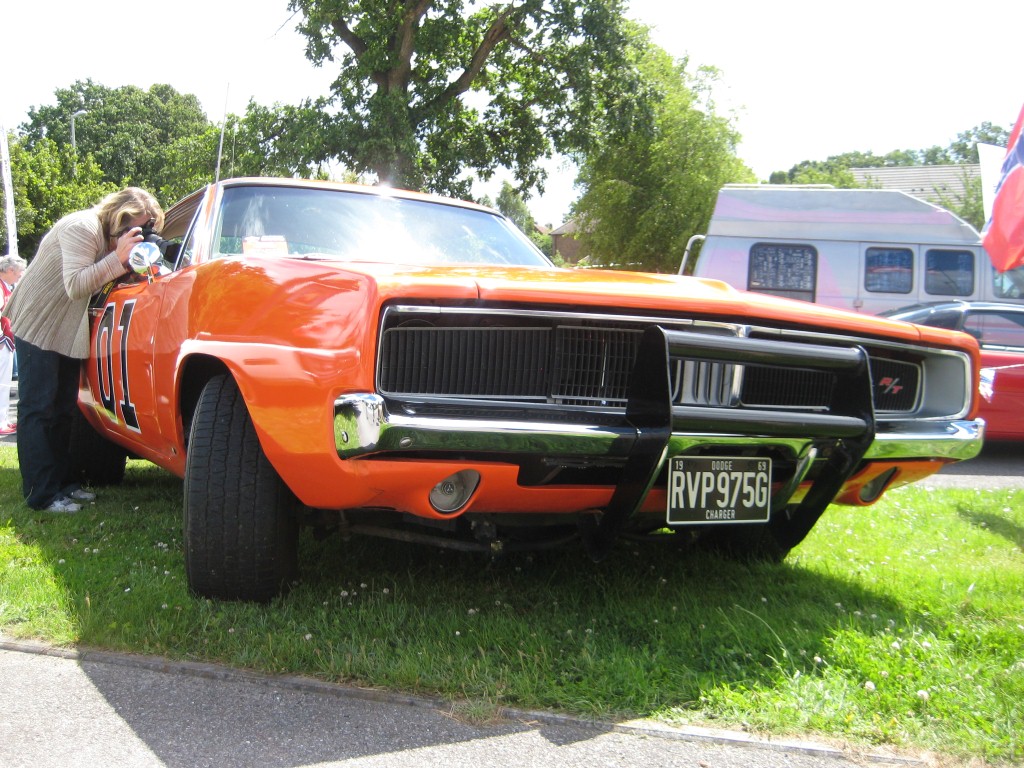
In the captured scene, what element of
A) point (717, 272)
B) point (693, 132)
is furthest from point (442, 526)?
point (693, 132)

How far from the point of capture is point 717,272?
1064 centimetres

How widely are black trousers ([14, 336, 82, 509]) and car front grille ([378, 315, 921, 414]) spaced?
2831 millimetres

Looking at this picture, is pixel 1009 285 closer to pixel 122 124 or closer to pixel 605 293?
pixel 605 293

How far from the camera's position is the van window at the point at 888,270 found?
33.9ft

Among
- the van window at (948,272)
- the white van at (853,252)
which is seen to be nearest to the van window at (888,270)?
the white van at (853,252)

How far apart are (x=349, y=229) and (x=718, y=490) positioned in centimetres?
176

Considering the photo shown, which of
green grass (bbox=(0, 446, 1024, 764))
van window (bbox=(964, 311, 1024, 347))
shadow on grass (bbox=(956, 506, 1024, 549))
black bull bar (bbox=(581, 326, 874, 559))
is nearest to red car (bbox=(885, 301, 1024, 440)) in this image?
van window (bbox=(964, 311, 1024, 347))

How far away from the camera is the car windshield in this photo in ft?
11.1

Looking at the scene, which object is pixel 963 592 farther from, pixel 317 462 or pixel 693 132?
pixel 693 132

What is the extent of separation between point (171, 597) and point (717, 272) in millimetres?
8725

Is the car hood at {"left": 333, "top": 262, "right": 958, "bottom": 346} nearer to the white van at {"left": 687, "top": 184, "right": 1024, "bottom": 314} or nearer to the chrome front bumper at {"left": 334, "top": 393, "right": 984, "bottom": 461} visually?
the chrome front bumper at {"left": 334, "top": 393, "right": 984, "bottom": 461}

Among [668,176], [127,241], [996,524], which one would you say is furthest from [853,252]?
[668,176]

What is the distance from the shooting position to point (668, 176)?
2823 cm

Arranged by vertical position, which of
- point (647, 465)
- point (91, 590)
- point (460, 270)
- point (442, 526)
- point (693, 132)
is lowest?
point (91, 590)
